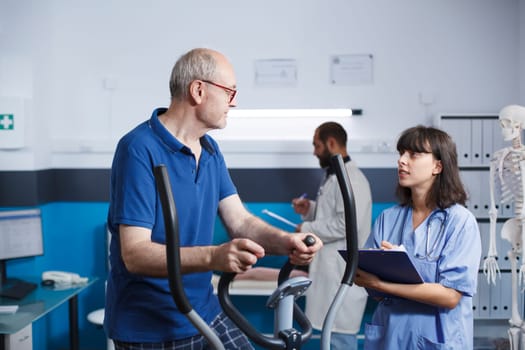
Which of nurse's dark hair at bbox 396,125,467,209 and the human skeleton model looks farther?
the human skeleton model

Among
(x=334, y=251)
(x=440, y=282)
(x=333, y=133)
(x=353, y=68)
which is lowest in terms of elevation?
(x=334, y=251)

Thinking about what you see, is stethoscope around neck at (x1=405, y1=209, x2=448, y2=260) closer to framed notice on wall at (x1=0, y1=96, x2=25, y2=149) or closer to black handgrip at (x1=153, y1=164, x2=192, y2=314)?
black handgrip at (x1=153, y1=164, x2=192, y2=314)

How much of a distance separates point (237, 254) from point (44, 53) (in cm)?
329

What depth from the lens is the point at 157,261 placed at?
4.56ft

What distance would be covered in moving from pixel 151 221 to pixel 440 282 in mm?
1012

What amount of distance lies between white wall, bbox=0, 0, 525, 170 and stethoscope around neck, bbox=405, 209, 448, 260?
2.08m

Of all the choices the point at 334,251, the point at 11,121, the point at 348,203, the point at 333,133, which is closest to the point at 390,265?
the point at 348,203

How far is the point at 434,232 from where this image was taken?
207 cm

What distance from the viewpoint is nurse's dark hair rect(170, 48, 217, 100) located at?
1.64 m

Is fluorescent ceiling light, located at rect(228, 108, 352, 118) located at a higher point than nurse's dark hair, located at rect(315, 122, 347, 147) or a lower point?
higher

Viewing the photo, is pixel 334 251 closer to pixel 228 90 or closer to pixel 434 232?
pixel 434 232

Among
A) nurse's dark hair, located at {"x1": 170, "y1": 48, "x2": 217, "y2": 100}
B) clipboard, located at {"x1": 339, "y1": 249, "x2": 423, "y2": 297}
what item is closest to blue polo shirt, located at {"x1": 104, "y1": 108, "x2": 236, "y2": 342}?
nurse's dark hair, located at {"x1": 170, "y1": 48, "x2": 217, "y2": 100}

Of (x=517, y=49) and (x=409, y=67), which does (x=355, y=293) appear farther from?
(x=517, y=49)

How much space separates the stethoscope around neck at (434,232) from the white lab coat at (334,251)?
1321 millimetres
